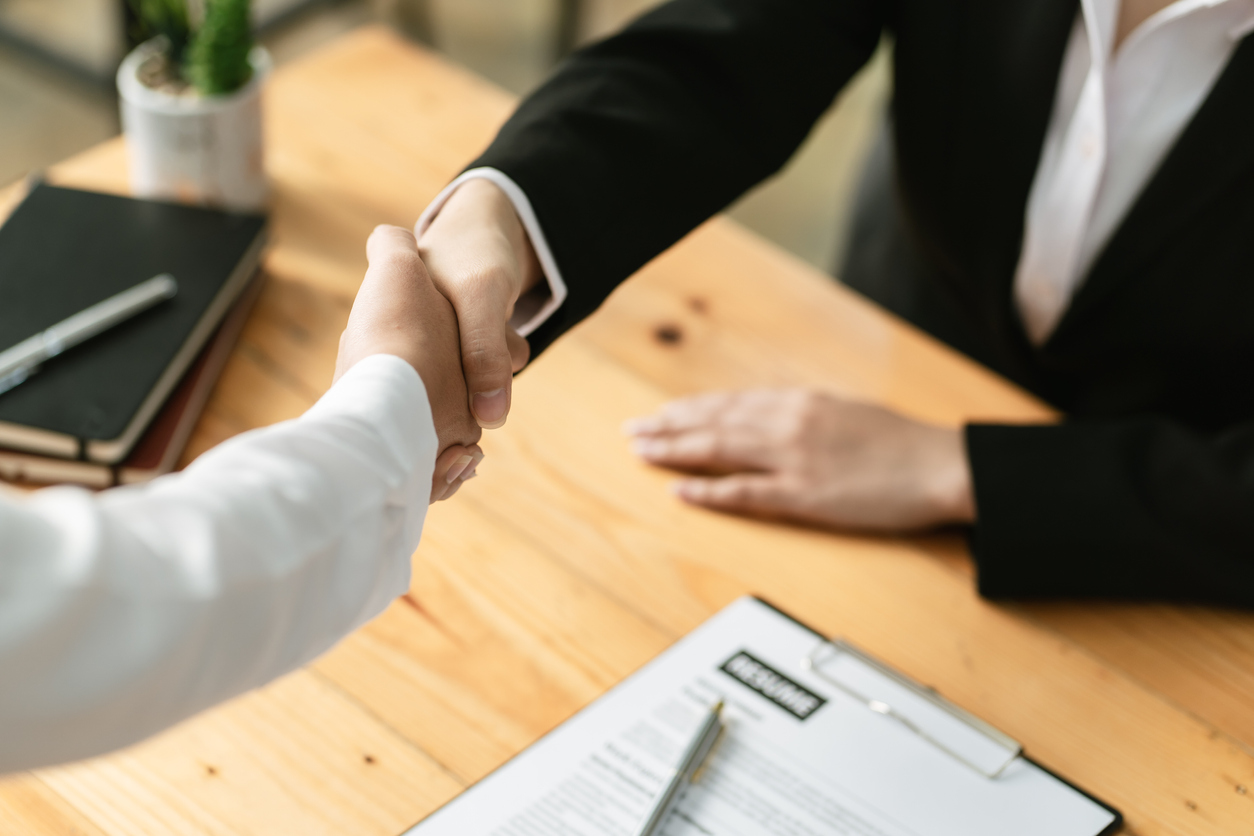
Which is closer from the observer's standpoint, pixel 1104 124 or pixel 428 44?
pixel 1104 124

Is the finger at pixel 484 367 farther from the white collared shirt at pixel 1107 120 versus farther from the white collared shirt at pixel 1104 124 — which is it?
the white collared shirt at pixel 1107 120

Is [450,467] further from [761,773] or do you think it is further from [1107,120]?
[1107,120]

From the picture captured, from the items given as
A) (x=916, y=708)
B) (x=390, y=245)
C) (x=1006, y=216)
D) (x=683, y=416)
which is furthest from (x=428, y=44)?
(x=916, y=708)

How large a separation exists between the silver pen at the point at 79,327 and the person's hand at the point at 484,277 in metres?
0.26

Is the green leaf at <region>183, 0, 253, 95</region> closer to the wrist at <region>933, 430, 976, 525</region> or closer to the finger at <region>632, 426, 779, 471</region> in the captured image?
the finger at <region>632, 426, 779, 471</region>

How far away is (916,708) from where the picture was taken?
0.67 metres

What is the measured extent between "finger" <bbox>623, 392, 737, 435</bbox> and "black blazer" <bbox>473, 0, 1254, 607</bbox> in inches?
4.8

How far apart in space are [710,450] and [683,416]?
3 centimetres

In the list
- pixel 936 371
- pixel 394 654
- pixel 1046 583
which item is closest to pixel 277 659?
pixel 394 654

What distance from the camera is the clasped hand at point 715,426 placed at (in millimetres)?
598

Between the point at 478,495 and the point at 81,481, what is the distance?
256mm

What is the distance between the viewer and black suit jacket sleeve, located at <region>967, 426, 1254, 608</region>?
77 centimetres

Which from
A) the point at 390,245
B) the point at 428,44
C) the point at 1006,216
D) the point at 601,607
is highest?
the point at 390,245

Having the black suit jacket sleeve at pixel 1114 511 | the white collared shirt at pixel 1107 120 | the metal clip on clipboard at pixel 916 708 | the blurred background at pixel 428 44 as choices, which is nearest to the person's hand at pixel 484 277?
the metal clip on clipboard at pixel 916 708
